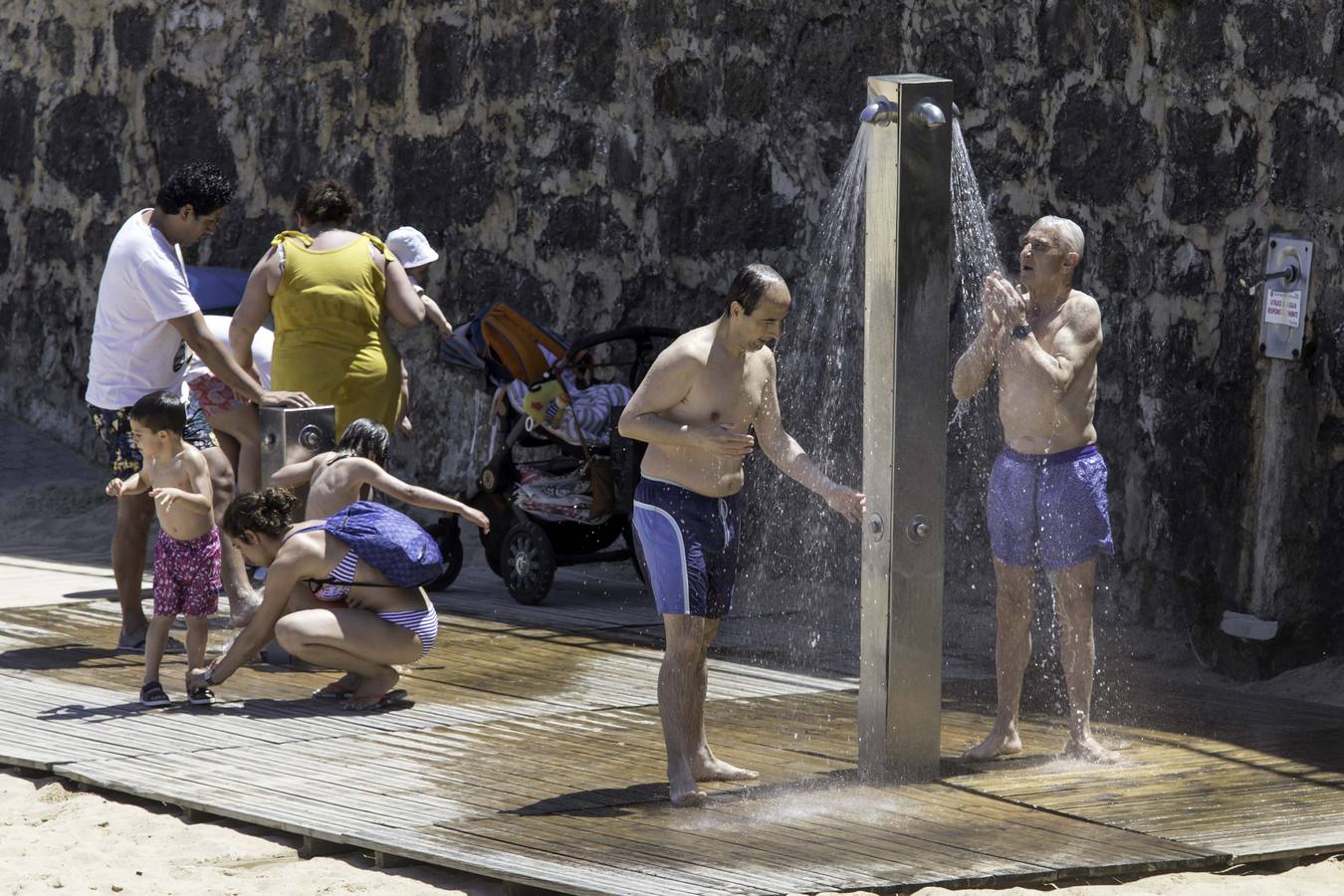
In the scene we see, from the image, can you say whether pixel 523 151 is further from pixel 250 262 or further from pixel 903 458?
pixel 903 458

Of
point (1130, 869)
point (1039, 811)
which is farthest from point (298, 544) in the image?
point (1130, 869)

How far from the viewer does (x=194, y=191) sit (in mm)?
6793

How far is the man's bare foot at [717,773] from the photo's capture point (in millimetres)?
5219

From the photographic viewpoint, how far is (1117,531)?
736 centimetres

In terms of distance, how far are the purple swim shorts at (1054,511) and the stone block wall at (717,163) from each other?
4.91ft

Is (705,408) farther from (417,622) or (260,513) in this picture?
(260,513)

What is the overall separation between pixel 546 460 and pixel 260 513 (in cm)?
246

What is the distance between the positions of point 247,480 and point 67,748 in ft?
7.18

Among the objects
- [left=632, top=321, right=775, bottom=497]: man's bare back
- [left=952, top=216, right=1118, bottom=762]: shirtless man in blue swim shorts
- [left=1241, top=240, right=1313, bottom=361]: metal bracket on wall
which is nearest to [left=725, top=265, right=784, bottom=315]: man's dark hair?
[left=632, top=321, right=775, bottom=497]: man's bare back

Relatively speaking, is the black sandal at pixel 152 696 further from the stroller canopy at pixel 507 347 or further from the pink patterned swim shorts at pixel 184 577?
the stroller canopy at pixel 507 347

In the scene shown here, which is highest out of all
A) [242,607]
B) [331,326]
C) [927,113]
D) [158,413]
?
[927,113]

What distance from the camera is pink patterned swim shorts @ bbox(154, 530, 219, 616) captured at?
20.2 feet

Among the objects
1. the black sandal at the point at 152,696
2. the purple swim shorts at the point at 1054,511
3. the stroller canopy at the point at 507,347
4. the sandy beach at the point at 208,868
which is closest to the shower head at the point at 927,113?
the purple swim shorts at the point at 1054,511

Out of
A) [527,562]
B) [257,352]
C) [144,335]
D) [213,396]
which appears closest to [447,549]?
[527,562]
